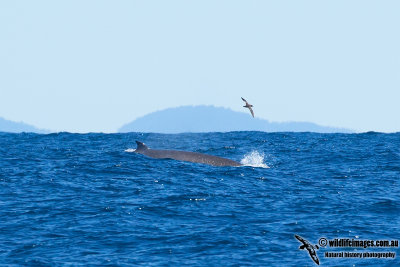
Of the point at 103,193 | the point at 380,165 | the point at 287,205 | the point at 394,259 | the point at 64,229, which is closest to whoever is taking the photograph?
the point at 394,259

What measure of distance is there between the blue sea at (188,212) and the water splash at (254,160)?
1.11 ft

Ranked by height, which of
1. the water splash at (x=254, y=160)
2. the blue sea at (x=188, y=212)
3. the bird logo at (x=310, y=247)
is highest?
the water splash at (x=254, y=160)

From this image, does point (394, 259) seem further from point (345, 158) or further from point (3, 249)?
point (345, 158)

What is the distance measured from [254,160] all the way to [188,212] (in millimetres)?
15006

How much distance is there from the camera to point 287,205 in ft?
64.1

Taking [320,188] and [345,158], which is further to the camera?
[345,158]

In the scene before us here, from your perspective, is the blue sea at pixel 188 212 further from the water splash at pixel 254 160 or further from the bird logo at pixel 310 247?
the water splash at pixel 254 160

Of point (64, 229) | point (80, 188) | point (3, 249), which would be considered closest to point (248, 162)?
point (80, 188)

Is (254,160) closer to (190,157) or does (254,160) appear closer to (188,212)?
(190,157)

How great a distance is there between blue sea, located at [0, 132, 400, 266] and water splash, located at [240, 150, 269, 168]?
338mm

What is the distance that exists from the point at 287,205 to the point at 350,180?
7.10 m

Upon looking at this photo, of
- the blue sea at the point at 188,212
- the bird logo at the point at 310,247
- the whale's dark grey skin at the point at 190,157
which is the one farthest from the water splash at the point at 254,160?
the bird logo at the point at 310,247

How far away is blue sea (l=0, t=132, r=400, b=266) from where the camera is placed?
14023 millimetres

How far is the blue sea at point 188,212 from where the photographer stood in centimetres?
1402
